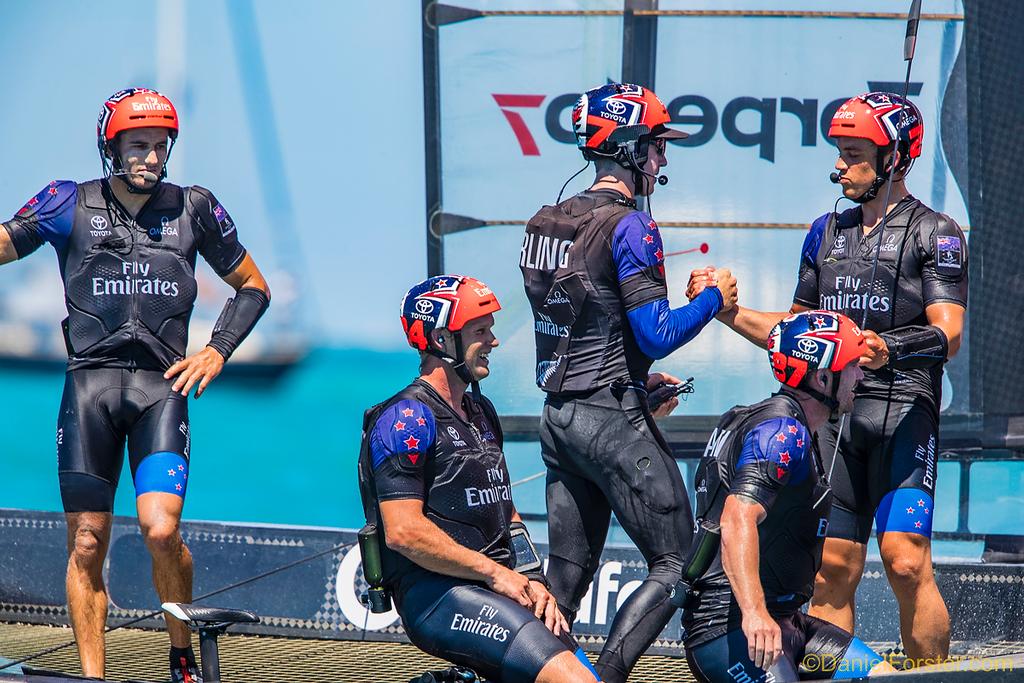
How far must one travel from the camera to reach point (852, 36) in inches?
270

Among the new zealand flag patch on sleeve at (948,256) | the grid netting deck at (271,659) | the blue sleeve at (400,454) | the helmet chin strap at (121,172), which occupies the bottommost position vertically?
the grid netting deck at (271,659)

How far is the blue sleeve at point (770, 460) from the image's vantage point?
4.07 m

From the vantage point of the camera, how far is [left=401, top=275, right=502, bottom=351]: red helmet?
4.45m

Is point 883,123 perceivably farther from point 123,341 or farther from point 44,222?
point 44,222

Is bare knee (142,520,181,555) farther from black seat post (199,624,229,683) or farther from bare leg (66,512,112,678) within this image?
black seat post (199,624,229,683)

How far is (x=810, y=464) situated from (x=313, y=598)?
3.41m

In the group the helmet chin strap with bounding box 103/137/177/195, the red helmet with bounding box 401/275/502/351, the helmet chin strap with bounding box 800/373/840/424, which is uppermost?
the helmet chin strap with bounding box 103/137/177/195

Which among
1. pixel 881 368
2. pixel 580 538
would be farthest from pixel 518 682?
pixel 881 368

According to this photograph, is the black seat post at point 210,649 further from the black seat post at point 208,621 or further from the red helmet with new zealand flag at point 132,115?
the red helmet with new zealand flag at point 132,115

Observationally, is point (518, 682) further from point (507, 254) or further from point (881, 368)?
point (507, 254)

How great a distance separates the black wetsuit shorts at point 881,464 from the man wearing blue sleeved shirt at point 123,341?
7.76 ft

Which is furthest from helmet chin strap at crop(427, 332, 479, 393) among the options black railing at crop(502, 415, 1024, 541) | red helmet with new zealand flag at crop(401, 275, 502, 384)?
black railing at crop(502, 415, 1024, 541)

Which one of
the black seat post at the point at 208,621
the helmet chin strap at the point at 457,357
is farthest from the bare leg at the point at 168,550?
the helmet chin strap at the point at 457,357

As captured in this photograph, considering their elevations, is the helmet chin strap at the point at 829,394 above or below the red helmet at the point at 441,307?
below
